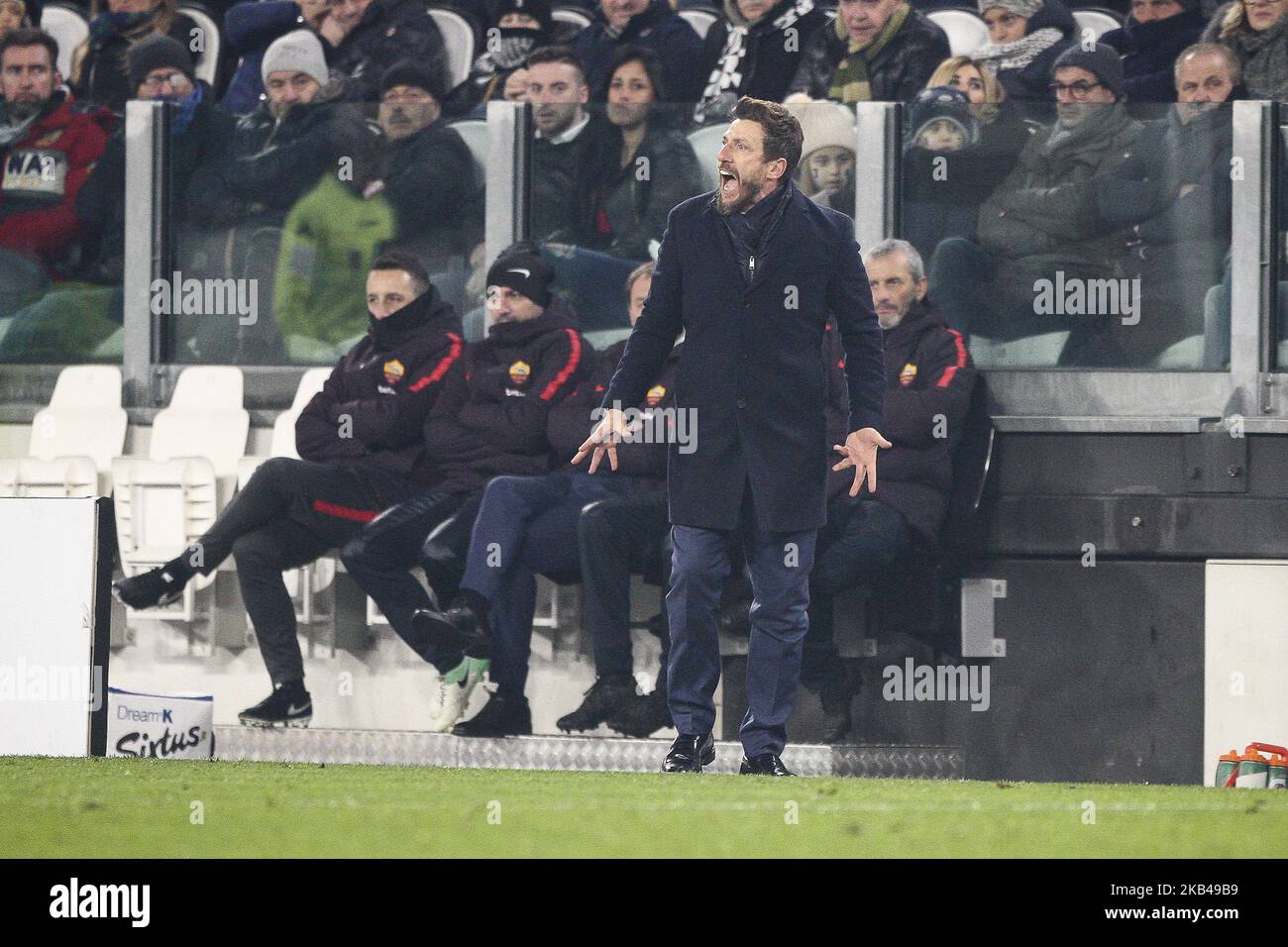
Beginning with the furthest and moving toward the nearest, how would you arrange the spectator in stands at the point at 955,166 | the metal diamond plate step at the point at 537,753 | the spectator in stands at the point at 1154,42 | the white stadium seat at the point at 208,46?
1. the white stadium seat at the point at 208,46
2. the spectator in stands at the point at 1154,42
3. the spectator in stands at the point at 955,166
4. the metal diamond plate step at the point at 537,753

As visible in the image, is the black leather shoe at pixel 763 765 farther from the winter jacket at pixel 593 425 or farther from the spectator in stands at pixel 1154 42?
the spectator in stands at pixel 1154 42

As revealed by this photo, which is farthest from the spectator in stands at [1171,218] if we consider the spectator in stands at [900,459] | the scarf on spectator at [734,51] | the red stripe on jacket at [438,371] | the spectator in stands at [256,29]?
the spectator in stands at [256,29]

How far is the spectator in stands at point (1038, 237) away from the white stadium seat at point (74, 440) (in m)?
3.52

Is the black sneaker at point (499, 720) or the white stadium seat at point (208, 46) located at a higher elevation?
the white stadium seat at point (208, 46)

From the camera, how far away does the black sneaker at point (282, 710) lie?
8.16 m

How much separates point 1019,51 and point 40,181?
4299 mm

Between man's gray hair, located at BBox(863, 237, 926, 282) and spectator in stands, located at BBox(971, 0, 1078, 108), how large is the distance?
1.47 m

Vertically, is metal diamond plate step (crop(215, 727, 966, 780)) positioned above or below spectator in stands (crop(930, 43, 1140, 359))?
below

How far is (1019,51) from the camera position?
9.55 meters

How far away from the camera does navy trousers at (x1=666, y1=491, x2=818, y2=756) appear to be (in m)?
6.19

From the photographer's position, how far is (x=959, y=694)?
8.49 m

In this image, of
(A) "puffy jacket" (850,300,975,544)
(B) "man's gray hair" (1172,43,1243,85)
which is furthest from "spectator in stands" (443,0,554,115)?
(B) "man's gray hair" (1172,43,1243,85)

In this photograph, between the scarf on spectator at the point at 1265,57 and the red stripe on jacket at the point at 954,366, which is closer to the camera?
the red stripe on jacket at the point at 954,366

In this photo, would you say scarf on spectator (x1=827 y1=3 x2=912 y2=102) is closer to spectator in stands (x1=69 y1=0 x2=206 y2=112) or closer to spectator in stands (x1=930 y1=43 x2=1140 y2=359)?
spectator in stands (x1=930 y1=43 x2=1140 y2=359)
